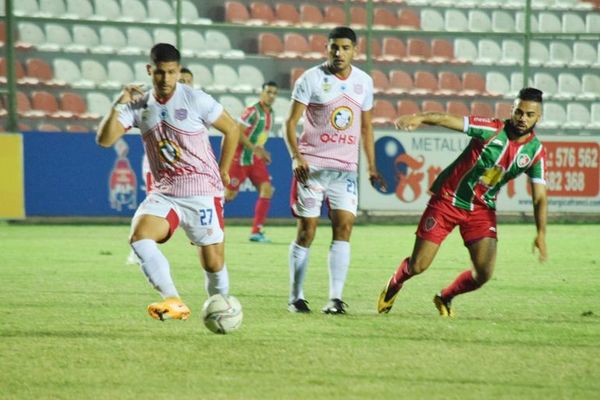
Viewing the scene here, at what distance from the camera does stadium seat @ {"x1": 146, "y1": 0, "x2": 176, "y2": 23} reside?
21328 millimetres

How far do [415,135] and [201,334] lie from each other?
496 inches

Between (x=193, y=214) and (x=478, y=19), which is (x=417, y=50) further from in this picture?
(x=193, y=214)

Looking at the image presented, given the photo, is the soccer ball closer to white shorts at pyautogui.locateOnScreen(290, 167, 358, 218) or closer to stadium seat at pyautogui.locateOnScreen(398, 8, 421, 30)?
white shorts at pyautogui.locateOnScreen(290, 167, 358, 218)

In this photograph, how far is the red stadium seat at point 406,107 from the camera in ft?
70.7

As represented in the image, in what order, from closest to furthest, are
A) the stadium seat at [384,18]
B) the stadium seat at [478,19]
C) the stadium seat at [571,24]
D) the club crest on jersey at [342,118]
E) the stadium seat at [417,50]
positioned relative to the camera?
the club crest on jersey at [342,118], the stadium seat at [417,50], the stadium seat at [384,18], the stadium seat at [478,19], the stadium seat at [571,24]

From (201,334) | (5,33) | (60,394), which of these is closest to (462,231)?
(201,334)

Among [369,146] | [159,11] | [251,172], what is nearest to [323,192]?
[369,146]

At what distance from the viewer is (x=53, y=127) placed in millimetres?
19734

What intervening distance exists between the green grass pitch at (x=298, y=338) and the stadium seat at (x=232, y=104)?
24.1 feet

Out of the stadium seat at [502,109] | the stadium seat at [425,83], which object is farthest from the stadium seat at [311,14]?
the stadium seat at [502,109]

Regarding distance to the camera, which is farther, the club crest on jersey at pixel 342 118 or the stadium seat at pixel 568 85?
the stadium seat at pixel 568 85

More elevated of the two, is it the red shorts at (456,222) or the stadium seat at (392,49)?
the stadium seat at (392,49)

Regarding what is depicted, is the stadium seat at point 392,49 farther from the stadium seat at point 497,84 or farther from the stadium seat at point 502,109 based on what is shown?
the stadium seat at point 502,109

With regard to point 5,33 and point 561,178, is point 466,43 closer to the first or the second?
point 561,178
